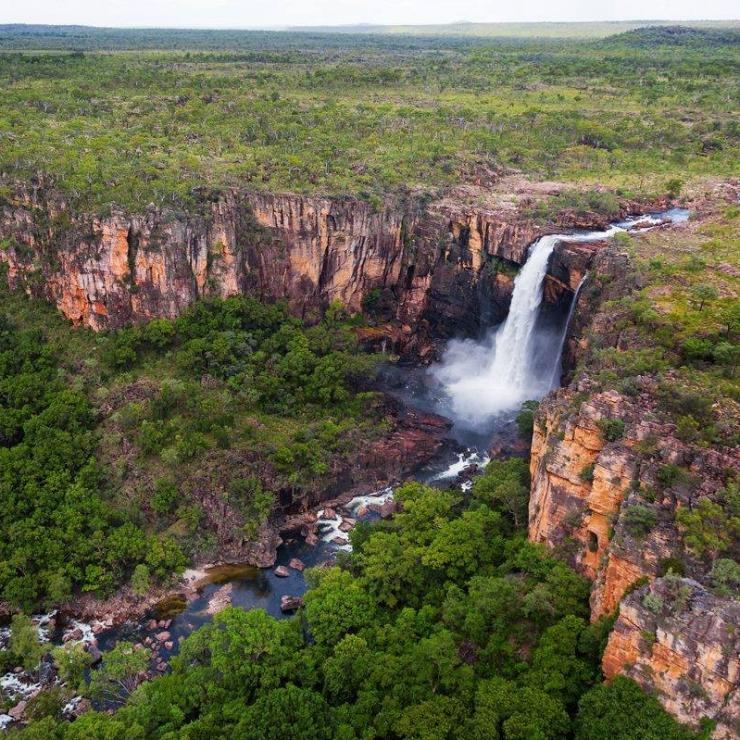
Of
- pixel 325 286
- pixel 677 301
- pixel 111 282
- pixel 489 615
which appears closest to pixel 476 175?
pixel 325 286

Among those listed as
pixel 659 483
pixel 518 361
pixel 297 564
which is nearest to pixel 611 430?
pixel 659 483

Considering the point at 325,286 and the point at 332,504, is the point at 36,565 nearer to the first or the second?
the point at 332,504

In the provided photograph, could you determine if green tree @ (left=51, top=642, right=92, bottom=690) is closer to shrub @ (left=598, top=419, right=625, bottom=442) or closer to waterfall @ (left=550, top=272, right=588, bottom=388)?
shrub @ (left=598, top=419, right=625, bottom=442)

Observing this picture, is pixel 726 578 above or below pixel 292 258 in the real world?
below

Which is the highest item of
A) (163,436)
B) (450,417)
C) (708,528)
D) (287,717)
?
(708,528)

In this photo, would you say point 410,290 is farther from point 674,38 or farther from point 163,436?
point 674,38

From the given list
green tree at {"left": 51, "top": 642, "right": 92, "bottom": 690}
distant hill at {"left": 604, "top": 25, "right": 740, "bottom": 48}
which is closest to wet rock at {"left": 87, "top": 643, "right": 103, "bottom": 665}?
green tree at {"left": 51, "top": 642, "right": 92, "bottom": 690}

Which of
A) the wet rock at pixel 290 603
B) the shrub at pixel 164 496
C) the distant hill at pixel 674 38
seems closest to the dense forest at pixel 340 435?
the shrub at pixel 164 496
